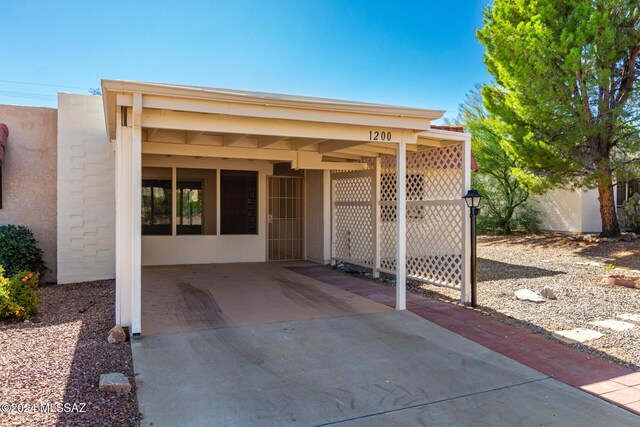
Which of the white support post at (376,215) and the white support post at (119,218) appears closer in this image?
the white support post at (119,218)

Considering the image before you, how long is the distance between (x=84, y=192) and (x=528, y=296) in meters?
7.95

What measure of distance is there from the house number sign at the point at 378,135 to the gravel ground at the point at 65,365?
401 cm

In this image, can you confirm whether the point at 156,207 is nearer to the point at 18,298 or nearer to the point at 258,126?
the point at 18,298

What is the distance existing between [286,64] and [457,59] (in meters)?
7.12

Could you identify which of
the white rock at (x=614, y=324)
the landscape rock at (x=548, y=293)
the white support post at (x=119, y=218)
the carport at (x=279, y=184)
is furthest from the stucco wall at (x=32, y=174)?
the white rock at (x=614, y=324)

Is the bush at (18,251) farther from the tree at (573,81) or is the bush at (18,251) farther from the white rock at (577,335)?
the tree at (573,81)

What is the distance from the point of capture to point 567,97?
1248 cm

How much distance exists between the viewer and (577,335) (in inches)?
219

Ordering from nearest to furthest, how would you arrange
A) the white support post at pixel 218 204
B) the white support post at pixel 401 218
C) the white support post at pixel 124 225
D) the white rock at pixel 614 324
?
the white support post at pixel 124 225 → the white rock at pixel 614 324 → the white support post at pixel 401 218 → the white support post at pixel 218 204

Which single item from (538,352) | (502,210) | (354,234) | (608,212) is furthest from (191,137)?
(502,210)

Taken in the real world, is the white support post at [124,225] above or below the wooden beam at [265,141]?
below

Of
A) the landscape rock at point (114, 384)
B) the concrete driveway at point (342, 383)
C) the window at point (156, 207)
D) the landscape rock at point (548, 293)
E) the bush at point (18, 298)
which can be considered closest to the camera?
the concrete driveway at point (342, 383)

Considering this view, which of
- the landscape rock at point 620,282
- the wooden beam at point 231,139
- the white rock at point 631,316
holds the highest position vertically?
the wooden beam at point 231,139

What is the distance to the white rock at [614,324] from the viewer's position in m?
5.86
